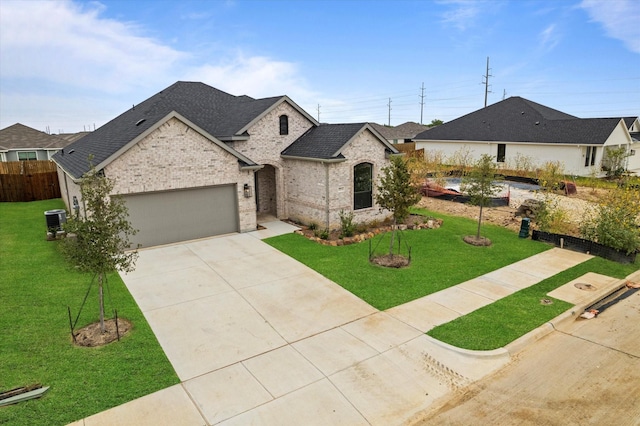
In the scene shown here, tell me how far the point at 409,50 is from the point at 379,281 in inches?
748

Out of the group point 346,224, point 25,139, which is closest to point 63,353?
point 346,224

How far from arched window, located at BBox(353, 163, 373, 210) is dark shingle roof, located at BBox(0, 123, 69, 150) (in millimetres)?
33131

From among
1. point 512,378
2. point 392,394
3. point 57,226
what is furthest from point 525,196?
point 57,226

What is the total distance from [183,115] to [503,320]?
18153 millimetres

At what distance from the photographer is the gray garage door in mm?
15043

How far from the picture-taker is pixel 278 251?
48.4 feet

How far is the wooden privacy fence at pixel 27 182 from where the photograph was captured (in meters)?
24.7

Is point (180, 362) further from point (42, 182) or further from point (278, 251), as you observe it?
point (42, 182)

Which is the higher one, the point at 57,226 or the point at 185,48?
the point at 185,48

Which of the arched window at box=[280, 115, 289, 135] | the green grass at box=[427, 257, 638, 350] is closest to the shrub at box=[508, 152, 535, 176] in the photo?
Result: the arched window at box=[280, 115, 289, 135]

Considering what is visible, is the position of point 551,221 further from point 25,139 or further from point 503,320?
point 25,139

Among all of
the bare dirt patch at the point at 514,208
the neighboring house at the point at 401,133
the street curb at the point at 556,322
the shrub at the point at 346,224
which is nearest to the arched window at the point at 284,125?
the shrub at the point at 346,224

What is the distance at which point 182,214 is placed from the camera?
15.9m

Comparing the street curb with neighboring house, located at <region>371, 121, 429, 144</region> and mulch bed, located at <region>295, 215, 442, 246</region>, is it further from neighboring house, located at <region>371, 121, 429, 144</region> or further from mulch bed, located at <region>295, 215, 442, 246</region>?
neighboring house, located at <region>371, 121, 429, 144</region>
